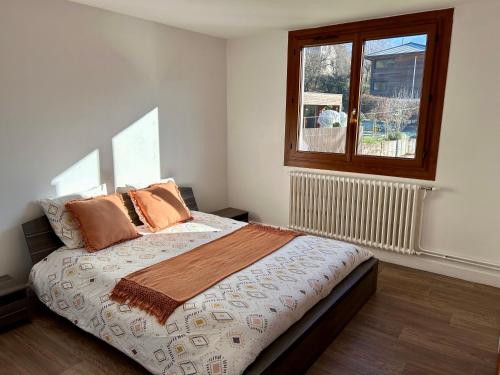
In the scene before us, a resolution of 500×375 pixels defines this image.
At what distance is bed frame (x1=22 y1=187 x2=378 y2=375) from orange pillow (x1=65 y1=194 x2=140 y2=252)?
0.31 meters

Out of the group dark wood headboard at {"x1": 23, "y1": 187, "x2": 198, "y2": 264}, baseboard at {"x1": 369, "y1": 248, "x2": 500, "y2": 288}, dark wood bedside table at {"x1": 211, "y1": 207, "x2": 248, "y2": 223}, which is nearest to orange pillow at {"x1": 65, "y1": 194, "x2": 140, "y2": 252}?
dark wood headboard at {"x1": 23, "y1": 187, "x2": 198, "y2": 264}

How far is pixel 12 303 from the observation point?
2518mm

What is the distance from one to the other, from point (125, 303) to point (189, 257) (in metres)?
0.61

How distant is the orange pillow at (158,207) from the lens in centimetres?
335

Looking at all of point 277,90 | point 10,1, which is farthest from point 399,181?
point 10,1

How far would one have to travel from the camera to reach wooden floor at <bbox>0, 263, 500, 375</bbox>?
2.20 m

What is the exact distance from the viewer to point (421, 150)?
136 inches

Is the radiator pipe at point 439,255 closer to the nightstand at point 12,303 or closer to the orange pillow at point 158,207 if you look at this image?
the orange pillow at point 158,207

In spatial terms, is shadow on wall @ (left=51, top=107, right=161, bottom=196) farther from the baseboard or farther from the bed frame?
the baseboard

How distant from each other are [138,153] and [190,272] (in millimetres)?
1761

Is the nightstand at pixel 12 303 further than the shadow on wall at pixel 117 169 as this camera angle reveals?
No

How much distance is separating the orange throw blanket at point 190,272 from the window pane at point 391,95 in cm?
136

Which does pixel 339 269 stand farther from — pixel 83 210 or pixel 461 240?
pixel 83 210

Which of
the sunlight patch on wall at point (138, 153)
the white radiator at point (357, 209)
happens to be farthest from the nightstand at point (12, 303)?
the white radiator at point (357, 209)
